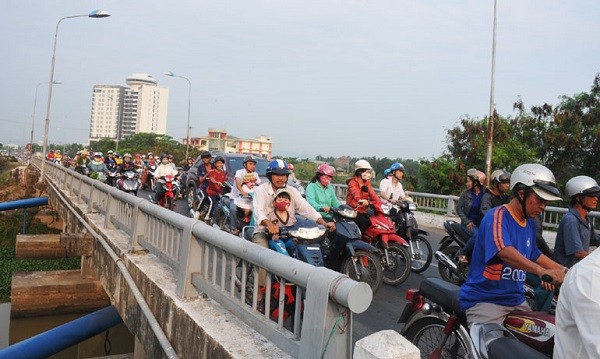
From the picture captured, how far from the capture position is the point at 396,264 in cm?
722

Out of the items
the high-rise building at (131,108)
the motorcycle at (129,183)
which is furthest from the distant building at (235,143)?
the motorcycle at (129,183)

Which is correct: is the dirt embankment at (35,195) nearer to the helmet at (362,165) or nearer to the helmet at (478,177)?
the helmet at (362,165)

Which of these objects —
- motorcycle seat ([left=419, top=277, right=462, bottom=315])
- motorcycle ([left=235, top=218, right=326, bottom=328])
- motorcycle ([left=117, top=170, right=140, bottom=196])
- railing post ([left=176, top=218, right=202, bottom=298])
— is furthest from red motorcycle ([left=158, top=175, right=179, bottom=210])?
motorcycle seat ([left=419, top=277, right=462, bottom=315])

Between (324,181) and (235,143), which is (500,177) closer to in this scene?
(324,181)

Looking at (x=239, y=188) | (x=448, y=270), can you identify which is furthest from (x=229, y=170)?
(x=448, y=270)

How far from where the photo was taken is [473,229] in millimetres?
7129

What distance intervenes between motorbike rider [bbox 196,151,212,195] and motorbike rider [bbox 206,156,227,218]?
0.64 ft

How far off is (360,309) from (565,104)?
23520 millimetres

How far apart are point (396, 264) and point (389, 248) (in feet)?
0.75

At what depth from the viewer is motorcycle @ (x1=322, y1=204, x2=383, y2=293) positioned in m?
6.31

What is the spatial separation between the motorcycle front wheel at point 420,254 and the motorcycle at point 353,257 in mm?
1894

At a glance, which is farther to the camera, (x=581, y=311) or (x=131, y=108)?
(x=131, y=108)

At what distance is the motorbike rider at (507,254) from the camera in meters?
3.23

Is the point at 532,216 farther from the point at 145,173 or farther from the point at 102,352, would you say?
the point at 145,173
